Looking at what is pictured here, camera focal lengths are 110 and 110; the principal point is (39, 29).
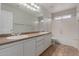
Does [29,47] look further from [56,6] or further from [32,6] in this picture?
[56,6]

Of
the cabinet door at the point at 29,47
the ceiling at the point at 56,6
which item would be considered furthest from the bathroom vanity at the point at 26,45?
the ceiling at the point at 56,6

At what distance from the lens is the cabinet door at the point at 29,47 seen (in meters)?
2.01

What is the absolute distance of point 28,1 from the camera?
193 cm

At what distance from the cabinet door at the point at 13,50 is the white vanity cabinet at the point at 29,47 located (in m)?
0.14

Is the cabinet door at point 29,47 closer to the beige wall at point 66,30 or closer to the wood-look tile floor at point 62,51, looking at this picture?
the wood-look tile floor at point 62,51

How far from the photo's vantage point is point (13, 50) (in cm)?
167

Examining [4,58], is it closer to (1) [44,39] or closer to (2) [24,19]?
(2) [24,19]

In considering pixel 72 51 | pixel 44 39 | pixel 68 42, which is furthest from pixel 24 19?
→ pixel 72 51

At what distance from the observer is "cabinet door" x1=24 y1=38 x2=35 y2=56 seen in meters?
2.01

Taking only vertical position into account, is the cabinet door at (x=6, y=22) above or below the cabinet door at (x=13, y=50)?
above

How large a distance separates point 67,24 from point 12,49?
114 cm

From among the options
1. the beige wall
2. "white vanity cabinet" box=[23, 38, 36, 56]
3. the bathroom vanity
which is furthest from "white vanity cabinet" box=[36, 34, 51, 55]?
the beige wall

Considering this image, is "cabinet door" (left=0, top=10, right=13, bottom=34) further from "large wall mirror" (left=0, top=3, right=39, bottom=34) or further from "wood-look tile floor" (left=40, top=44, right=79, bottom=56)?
"wood-look tile floor" (left=40, top=44, right=79, bottom=56)

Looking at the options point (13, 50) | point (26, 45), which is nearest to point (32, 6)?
point (26, 45)
